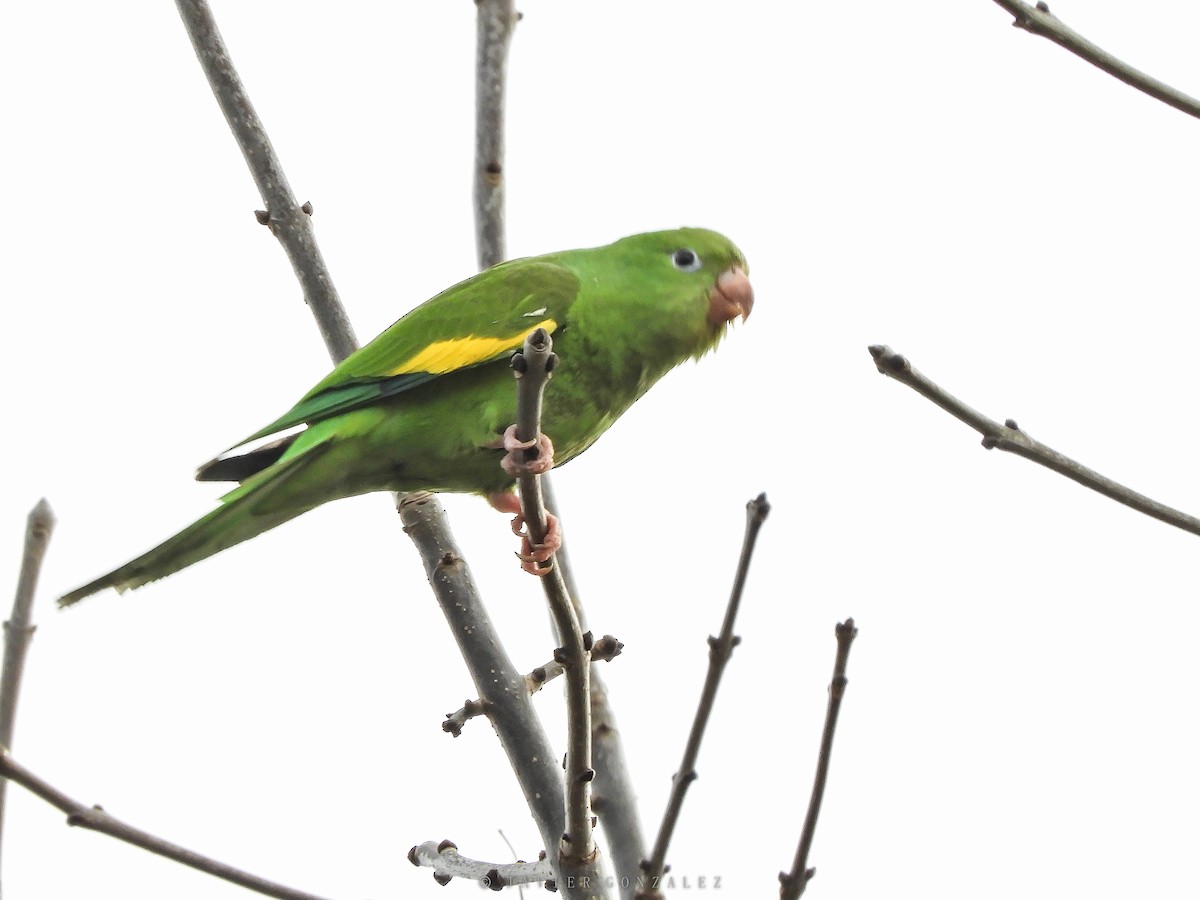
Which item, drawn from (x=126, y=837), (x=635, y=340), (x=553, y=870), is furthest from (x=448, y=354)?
(x=126, y=837)

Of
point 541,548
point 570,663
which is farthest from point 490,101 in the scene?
point 570,663

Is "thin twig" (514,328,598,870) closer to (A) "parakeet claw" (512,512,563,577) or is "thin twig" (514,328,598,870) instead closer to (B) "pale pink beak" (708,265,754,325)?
(A) "parakeet claw" (512,512,563,577)

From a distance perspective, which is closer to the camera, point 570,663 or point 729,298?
point 570,663

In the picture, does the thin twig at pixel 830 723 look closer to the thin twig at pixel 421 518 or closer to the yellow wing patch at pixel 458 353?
the thin twig at pixel 421 518

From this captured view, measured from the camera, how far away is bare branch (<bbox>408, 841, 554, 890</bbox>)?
108 inches

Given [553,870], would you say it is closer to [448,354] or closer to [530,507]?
[530,507]

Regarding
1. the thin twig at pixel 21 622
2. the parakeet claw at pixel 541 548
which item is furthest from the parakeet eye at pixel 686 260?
the thin twig at pixel 21 622

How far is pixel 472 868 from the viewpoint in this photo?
2.83m

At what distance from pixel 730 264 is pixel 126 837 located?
2700 mm

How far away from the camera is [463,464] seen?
11.2 feet

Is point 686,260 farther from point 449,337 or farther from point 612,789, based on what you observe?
point 612,789

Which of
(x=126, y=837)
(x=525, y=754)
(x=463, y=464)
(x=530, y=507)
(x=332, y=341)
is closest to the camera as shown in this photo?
(x=126, y=837)

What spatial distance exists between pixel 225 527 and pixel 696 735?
1.78 meters

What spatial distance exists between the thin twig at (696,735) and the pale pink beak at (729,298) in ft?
6.99
